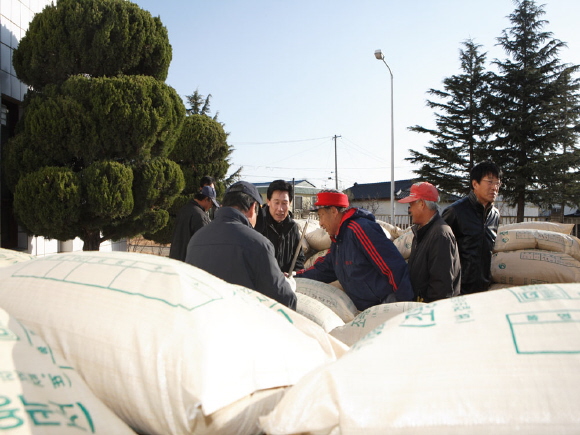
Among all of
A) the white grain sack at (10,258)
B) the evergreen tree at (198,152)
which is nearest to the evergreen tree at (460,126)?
the evergreen tree at (198,152)

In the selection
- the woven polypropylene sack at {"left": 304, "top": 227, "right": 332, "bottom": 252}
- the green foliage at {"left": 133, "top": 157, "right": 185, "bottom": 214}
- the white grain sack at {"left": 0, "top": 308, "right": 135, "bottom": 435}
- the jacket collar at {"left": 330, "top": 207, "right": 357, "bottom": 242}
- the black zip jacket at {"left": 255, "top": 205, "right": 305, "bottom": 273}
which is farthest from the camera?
the green foliage at {"left": 133, "top": 157, "right": 185, "bottom": 214}

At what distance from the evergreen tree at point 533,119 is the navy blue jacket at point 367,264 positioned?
20599 mm

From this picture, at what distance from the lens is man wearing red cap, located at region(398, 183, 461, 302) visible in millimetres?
3186

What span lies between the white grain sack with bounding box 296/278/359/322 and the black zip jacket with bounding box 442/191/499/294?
1.14 m

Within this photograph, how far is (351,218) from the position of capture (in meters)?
3.16

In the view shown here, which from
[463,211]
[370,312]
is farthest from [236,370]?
Result: [463,211]

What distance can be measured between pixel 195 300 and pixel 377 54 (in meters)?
18.0

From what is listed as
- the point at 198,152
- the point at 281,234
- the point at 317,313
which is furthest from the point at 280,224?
the point at 198,152

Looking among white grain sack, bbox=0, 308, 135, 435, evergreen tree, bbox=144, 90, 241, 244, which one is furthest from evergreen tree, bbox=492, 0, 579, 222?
white grain sack, bbox=0, 308, 135, 435

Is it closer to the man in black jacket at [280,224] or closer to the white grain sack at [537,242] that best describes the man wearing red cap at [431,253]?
the man in black jacket at [280,224]

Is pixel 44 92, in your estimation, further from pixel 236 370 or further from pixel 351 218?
pixel 236 370

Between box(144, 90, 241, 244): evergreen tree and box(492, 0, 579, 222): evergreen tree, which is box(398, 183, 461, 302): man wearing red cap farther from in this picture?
box(492, 0, 579, 222): evergreen tree

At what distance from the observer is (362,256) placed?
3082 mm

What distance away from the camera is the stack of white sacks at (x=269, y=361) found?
1019 millimetres
